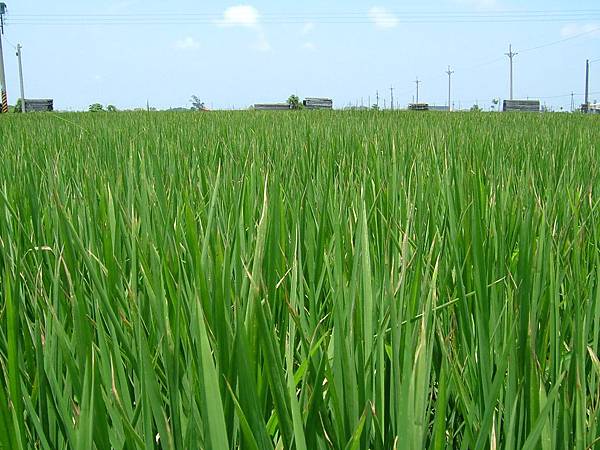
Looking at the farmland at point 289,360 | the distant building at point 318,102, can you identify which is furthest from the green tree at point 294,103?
the farmland at point 289,360

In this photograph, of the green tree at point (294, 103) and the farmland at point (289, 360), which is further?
the green tree at point (294, 103)

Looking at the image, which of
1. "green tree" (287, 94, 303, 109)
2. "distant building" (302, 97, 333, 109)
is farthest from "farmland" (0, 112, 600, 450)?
"distant building" (302, 97, 333, 109)

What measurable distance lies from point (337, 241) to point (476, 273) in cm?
13

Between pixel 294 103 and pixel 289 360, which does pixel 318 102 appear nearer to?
pixel 294 103

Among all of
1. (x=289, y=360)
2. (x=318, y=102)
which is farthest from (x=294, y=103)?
(x=289, y=360)

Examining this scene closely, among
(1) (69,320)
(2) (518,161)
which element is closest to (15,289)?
(1) (69,320)

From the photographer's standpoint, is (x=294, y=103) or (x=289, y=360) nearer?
(x=289, y=360)

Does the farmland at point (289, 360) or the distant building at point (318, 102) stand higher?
the distant building at point (318, 102)

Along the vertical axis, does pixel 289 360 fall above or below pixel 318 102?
below

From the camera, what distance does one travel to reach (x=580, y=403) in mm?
355

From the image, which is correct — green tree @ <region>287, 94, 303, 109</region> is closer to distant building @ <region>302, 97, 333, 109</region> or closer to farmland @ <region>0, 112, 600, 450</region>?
distant building @ <region>302, 97, 333, 109</region>

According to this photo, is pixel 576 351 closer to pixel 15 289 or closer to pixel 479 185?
pixel 15 289

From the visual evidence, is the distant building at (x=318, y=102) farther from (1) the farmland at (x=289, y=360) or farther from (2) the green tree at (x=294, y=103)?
(1) the farmland at (x=289, y=360)

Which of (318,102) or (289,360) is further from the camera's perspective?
(318,102)
